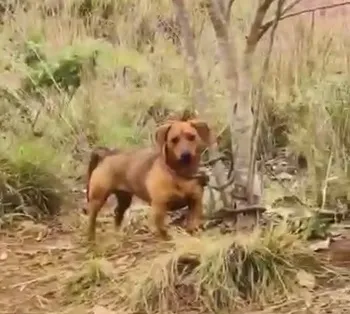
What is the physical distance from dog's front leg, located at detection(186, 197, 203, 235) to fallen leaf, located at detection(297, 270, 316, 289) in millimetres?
536

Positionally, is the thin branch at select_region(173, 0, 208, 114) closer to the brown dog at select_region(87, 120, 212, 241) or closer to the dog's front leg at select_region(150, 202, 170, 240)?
the brown dog at select_region(87, 120, 212, 241)

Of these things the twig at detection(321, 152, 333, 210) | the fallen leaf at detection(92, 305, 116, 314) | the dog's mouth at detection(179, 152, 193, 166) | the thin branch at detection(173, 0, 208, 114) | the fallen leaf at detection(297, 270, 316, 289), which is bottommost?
the fallen leaf at detection(92, 305, 116, 314)

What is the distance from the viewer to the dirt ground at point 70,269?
4.06 meters

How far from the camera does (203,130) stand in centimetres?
446

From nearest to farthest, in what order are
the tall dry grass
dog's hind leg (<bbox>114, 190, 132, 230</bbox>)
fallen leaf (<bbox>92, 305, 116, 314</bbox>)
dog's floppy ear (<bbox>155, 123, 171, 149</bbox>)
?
fallen leaf (<bbox>92, 305, 116, 314</bbox>)
dog's floppy ear (<bbox>155, 123, 171, 149</bbox>)
dog's hind leg (<bbox>114, 190, 132, 230</bbox>)
the tall dry grass

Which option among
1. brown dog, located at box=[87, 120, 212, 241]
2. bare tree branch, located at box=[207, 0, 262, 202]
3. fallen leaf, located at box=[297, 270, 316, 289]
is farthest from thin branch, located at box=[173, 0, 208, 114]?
fallen leaf, located at box=[297, 270, 316, 289]

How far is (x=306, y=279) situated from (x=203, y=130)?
74 cm

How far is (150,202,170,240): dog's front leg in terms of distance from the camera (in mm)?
4445

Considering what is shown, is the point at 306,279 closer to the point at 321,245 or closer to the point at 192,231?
the point at 321,245

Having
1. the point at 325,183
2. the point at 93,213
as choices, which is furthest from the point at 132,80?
the point at 93,213

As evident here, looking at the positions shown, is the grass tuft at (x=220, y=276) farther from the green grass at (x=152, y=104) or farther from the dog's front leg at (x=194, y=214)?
the dog's front leg at (x=194, y=214)

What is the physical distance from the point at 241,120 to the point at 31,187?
56.0 inches

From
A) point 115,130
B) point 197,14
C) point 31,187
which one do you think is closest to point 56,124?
point 115,130

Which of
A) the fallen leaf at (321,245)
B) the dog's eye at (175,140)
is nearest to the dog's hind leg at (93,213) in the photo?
the dog's eye at (175,140)
